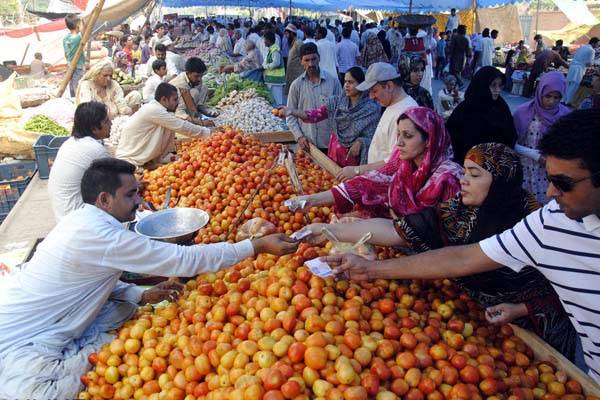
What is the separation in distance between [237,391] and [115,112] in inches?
276

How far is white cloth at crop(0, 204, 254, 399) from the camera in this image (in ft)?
7.70

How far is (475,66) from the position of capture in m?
17.5

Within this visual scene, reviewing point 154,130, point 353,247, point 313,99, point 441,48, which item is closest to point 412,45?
point 313,99

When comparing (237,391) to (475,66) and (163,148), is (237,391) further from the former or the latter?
(475,66)

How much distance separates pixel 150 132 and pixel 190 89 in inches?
95.1

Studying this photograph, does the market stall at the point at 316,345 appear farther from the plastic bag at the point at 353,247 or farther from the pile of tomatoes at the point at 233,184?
the pile of tomatoes at the point at 233,184

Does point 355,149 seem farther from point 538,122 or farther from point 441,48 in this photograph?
point 441,48

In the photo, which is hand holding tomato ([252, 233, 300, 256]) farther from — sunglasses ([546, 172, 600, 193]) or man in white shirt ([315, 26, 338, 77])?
man in white shirt ([315, 26, 338, 77])

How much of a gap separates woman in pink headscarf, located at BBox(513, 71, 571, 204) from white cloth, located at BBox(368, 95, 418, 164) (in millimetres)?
1563

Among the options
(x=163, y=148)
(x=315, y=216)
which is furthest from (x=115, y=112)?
(x=315, y=216)

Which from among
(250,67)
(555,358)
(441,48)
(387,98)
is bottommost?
(555,358)

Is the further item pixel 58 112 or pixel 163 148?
pixel 58 112

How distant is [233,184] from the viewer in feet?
13.6

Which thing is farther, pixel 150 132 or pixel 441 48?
pixel 441 48
